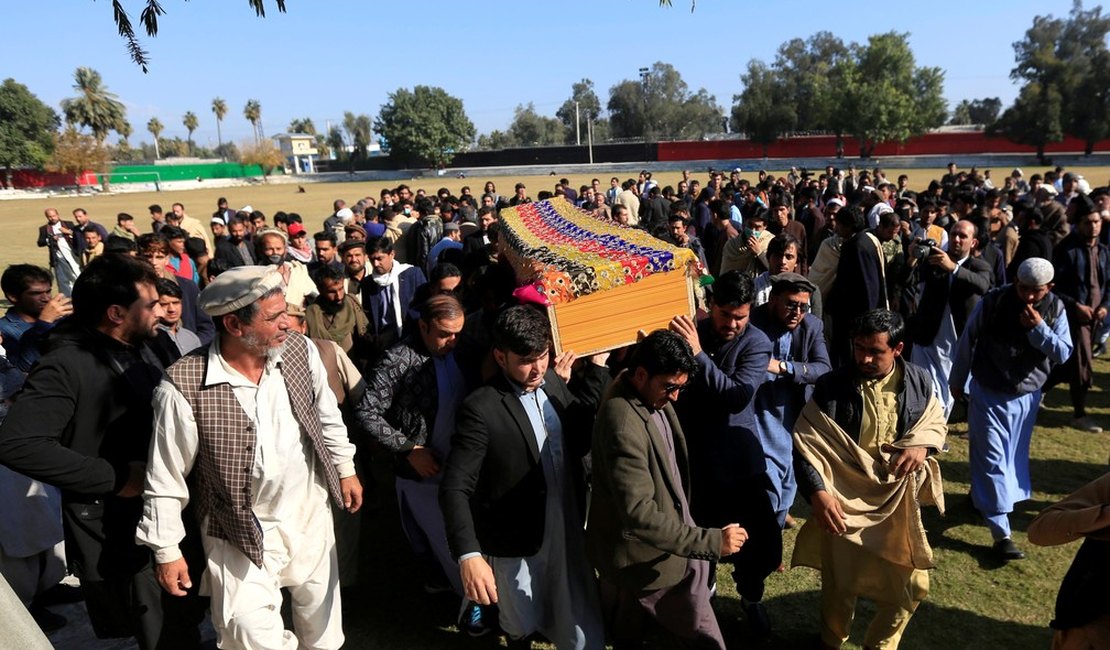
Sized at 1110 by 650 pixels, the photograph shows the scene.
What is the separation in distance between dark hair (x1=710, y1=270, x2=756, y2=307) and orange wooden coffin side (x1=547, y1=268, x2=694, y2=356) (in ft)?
1.14

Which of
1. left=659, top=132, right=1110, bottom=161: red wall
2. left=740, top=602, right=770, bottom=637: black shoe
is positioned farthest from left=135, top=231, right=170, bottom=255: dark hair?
left=659, top=132, right=1110, bottom=161: red wall

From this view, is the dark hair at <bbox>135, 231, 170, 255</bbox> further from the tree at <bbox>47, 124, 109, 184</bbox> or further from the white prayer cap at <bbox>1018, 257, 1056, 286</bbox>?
the tree at <bbox>47, 124, 109, 184</bbox>

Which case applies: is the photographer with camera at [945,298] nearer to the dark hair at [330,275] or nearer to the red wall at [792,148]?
the dark hair at [330,275]

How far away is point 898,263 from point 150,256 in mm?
6258

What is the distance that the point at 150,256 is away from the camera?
18.3 feet

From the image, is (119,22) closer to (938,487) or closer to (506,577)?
(506,577)

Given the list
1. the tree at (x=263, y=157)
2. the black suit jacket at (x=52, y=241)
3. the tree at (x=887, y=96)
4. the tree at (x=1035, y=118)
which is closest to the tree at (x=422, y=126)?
the tree at (x=263, y=157)

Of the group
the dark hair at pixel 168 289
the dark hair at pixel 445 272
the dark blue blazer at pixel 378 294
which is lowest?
the dark blue blazer at pixel 378 294

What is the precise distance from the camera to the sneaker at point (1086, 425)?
5395 mm

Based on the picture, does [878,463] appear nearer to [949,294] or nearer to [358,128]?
[949,294]

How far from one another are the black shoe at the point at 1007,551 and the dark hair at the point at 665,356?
2641 mm

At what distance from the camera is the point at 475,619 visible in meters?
3.25

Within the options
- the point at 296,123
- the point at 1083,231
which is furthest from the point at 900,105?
the point at 296,123

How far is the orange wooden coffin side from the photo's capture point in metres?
3.26
